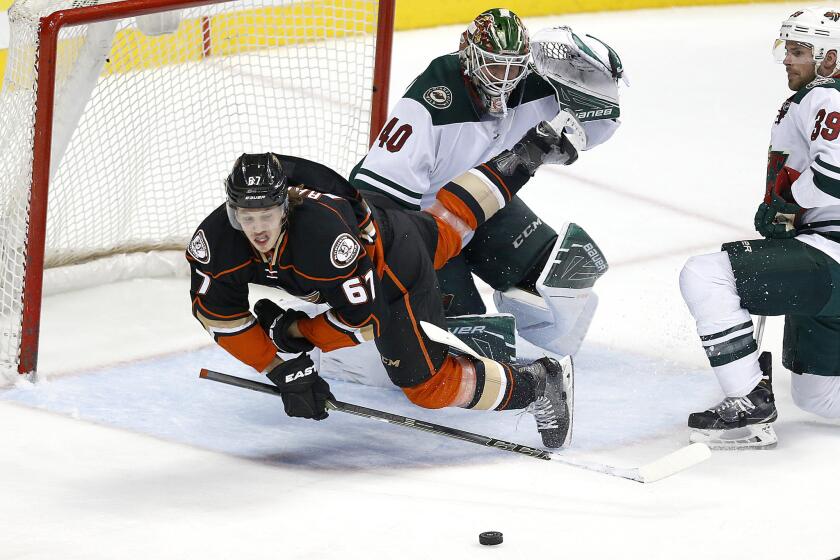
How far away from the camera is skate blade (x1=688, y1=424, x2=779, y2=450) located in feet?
11.6

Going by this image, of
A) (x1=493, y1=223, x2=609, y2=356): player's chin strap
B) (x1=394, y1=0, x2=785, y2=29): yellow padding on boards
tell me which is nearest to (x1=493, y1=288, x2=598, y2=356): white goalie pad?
(x1=493, y1=223, x2=609, y2=356): player's chin strap

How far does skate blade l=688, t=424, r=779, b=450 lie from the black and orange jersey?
2.84 feet

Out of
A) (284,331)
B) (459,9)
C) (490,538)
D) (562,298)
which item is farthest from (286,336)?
(459,9)

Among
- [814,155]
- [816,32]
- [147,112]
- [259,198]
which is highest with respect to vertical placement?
[816,32]

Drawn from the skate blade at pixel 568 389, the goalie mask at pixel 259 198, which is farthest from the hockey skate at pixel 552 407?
the goalie mask at pixel 259 198

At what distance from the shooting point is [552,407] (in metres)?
3.52

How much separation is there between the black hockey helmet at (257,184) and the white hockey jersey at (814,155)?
49.6 inches

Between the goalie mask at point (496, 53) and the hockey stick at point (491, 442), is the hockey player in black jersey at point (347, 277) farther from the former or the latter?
the goalie mask at point (496, 53)

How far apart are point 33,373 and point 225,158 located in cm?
118

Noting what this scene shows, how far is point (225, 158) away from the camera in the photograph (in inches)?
188

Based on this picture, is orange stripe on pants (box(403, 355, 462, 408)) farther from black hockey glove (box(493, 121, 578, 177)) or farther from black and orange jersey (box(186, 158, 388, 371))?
black hockey glove (box(493, 121, 578, 177))

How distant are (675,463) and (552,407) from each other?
376 millimetres

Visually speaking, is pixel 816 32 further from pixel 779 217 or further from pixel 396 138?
pixel 396 138

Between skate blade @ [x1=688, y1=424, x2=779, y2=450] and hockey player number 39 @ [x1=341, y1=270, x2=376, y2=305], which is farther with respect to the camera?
skate blade @ [x1=688, y1=424, x2=779, y2=450]
